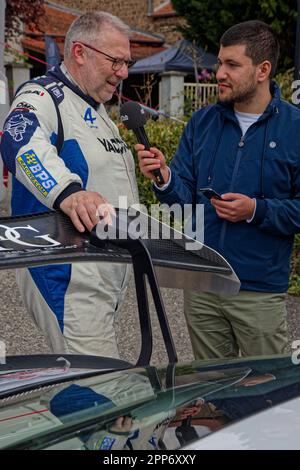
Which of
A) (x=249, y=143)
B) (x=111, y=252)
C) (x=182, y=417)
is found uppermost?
(x=249, y=143)

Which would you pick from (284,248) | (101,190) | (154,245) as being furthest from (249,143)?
(154,245)

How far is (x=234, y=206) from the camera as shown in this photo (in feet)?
10.4

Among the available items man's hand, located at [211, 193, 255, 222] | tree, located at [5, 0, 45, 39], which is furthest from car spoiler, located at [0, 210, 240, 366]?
tree, located at [5, 0, 45, 39]

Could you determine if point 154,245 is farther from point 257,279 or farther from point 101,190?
point 257,279

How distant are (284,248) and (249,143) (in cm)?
47

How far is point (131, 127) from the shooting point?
3.15 metres

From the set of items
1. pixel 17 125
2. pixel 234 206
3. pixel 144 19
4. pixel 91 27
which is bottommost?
pixel 234 206

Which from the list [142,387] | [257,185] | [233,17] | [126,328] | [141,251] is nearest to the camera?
[142,387]

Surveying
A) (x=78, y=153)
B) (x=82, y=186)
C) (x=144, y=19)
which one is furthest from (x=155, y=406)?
(x=144, y=19)

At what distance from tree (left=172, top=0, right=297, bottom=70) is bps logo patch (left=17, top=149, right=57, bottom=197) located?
1389cm

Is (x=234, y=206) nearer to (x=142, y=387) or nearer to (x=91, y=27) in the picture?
(x=91, y=27)

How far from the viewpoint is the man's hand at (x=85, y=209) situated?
2334 millimetres

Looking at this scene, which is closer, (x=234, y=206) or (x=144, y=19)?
(x=234, y=206)

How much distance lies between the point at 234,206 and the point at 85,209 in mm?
932
